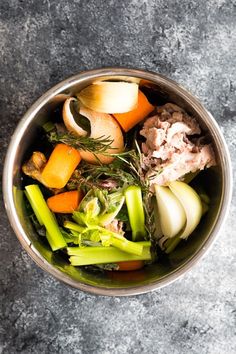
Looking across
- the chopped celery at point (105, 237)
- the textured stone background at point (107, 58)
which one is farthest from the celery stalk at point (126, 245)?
the textured stone background at point (107, 58)

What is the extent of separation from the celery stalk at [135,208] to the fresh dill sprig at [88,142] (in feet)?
0.39

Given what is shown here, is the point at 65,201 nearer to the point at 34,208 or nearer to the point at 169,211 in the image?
the point at 34,208

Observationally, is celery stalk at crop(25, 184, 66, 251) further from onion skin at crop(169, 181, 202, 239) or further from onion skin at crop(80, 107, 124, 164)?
onion skin at crop(169, 181, 202, 239)

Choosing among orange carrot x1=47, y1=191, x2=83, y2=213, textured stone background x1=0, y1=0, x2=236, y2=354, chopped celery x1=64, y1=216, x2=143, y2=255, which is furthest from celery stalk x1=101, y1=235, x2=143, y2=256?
textured stone background x1=0, y1=0, x2=236, y2=354

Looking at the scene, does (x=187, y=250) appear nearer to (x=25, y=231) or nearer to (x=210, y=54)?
(x=25, y=231)

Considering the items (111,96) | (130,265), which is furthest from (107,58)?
(130,265)

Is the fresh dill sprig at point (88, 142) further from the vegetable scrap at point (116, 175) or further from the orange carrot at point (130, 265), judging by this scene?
the orange carrot at point (130, 265)

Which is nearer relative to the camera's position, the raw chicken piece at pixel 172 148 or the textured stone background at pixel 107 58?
the raw chicken piece at pixel 172 148

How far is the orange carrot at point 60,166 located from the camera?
1.47m

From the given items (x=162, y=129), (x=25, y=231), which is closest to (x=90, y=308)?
(x=25, y=231)

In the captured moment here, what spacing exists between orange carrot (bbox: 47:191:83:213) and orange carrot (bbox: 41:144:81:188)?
0.10 feet

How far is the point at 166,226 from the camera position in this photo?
152 cm

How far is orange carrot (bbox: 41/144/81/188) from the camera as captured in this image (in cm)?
147

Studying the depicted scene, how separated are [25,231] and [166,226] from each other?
1.14 ft
